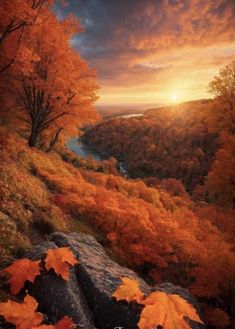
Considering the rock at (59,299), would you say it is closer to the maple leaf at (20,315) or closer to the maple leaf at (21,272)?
the maple leaf at (21,272)

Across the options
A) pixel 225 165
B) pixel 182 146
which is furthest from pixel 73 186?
pixel 182 146

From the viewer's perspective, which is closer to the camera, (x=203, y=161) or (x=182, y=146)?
(x=203, y=161)

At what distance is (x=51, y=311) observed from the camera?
6801 millimetres

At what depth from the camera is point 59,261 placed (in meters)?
7.37

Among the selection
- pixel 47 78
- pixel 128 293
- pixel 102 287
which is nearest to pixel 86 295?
pixel 102 287

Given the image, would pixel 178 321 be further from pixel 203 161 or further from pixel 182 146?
pixel 182 146

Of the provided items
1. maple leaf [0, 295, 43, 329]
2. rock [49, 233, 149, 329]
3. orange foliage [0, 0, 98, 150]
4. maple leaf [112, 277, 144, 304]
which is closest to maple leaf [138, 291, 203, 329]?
maple leaf [112, 277, 144, 304]

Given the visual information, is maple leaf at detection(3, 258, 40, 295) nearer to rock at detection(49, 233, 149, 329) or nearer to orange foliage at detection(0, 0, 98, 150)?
rock at detection(49, 233, 149, 329)

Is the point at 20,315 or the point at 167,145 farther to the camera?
the point at 167,145

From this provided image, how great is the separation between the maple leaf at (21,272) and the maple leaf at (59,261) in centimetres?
26

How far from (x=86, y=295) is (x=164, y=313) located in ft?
7.91

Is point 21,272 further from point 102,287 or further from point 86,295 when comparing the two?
point 102,287

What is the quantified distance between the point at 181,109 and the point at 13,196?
15062 centimetres

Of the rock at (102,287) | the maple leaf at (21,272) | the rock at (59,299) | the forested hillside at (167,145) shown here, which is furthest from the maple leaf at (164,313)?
the forested hillside at (167,145)
